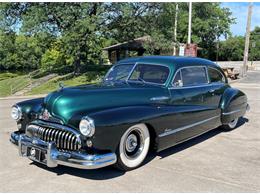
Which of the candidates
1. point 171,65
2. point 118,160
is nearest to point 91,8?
point 171,65

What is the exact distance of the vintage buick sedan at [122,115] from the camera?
14.1ft

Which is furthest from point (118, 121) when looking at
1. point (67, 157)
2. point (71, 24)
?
point (71, 24)

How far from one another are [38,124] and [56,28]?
22.0 m

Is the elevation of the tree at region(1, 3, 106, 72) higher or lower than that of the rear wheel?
higher

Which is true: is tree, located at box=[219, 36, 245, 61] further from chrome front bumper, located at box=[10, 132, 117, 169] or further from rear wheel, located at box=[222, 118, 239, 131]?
chrome front bumper, located at box=[10, 132, 117, 169]

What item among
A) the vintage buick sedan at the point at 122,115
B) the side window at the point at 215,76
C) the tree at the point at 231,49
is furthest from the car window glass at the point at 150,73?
the tree at the point at 231,49

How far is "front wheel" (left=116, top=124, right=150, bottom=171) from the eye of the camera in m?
4.64

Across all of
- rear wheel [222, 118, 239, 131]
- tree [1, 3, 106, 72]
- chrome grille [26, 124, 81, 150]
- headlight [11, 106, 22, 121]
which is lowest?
rear wheel [222, 118, 239, 131]

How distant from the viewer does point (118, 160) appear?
461 centimetres

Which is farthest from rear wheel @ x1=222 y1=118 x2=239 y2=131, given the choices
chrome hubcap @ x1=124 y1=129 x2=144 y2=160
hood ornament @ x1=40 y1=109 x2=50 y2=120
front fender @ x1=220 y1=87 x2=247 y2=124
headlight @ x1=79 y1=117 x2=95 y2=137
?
hood ornament @ x1=40 y1=109 x2=50 y2=120

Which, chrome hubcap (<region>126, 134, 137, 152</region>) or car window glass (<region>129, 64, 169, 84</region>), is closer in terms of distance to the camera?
chrome hubcap (<region>126, 134, 137, 152</region>)

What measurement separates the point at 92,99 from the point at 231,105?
3673mm

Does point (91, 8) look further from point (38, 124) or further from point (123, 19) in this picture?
point (38, 124)

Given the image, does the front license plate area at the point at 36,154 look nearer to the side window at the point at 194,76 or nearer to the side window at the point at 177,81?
the side window at the point at 177,81
